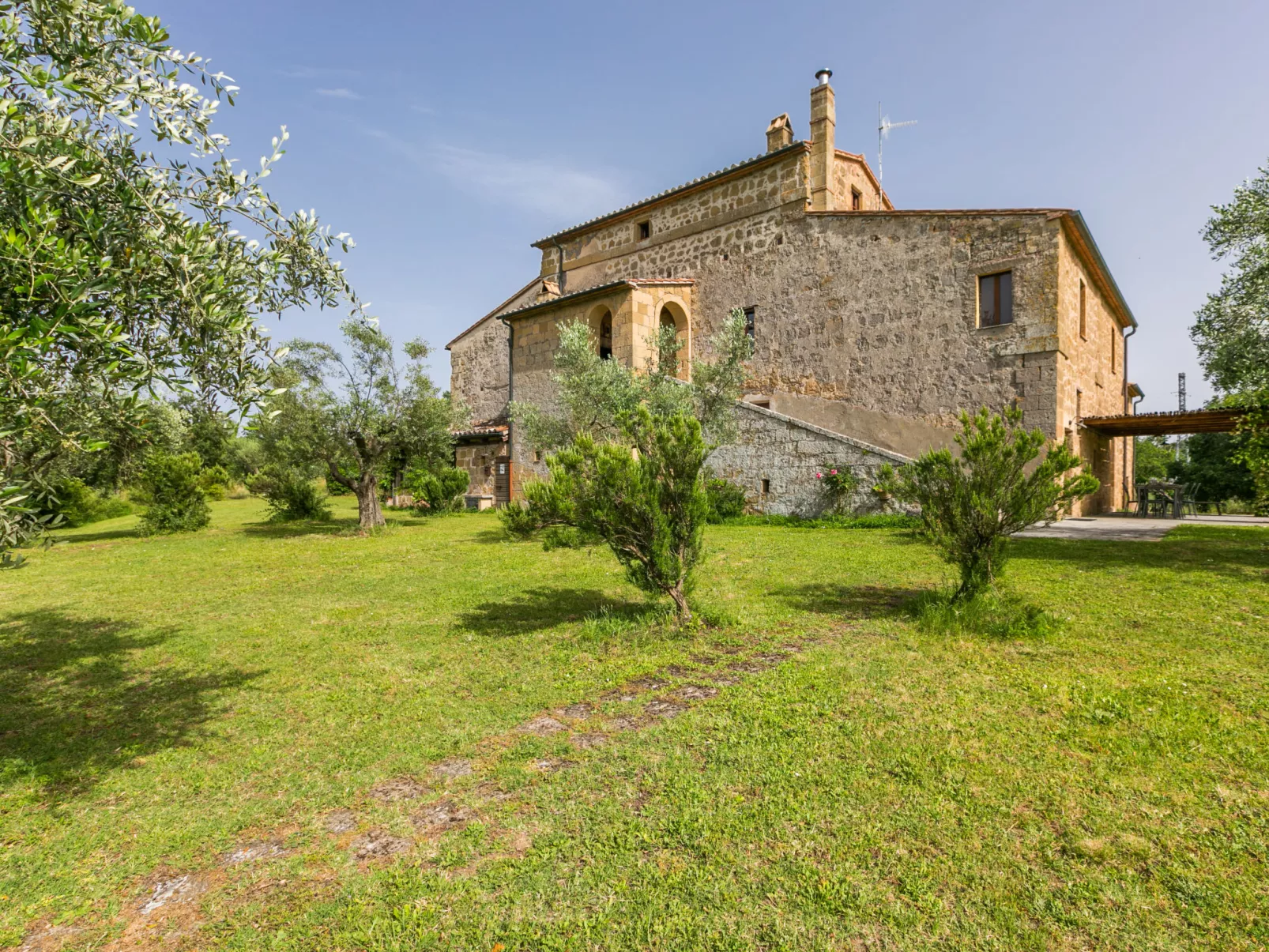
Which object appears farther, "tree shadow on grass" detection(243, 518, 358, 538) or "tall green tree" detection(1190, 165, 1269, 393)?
"tree shadow on grass" detection(243, 518, 358, 538)

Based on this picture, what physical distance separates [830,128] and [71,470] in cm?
2041

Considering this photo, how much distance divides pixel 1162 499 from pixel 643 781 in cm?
2163

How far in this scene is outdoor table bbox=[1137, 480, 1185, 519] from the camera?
16750 millimetres

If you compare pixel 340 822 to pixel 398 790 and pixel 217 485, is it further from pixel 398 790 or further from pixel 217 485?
pixel 217 485

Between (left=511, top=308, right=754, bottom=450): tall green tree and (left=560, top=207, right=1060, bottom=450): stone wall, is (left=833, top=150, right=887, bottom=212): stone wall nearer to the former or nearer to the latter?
(left=560, top=207, right=1060, bottom=450): stone wall

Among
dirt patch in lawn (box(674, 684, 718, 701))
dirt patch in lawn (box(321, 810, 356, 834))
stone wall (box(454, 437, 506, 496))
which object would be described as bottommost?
dirt patch in lawn (box(321, 810, 356, 834))

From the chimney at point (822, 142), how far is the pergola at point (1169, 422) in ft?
31.0

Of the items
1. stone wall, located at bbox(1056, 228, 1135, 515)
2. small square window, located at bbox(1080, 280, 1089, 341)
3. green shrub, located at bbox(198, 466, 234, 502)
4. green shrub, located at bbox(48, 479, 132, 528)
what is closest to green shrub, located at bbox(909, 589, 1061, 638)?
stone wall, located at bbox(1056, 228, 1135, 515)

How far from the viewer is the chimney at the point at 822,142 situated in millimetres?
17641

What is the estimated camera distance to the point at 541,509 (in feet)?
20.2

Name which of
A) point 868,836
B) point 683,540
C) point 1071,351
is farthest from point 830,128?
point 868,836

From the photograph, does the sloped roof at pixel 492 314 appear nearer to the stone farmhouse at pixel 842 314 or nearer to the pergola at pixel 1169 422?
the stone farmhouse at pixel 842 314

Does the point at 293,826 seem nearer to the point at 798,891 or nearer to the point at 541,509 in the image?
the point at 798,891

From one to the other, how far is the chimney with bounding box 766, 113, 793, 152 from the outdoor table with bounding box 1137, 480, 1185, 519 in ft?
49.3
